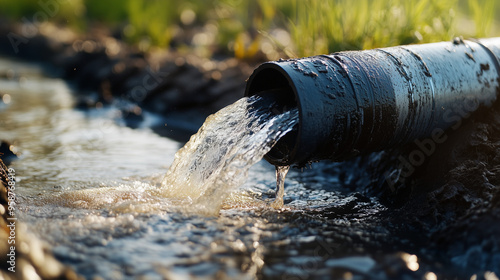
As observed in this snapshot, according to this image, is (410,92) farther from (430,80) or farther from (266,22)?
(266,22)

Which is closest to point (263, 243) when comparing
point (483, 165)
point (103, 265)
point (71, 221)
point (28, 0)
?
point (103, 265)

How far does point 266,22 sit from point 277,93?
11.4 feet

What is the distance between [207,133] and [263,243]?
1.12 meters

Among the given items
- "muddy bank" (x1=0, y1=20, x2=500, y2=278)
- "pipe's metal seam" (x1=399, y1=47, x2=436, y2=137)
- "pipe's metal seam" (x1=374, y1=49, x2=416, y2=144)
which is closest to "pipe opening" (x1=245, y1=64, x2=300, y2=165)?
"muddy bank" (x1=0, y1=20, x2=500, y2=278)

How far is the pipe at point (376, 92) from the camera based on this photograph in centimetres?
261

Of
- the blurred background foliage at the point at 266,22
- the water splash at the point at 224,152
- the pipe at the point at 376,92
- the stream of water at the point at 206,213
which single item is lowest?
the stream of water at the point at 206,213

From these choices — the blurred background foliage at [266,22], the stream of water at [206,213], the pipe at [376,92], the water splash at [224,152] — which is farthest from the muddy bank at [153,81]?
the pipe at [376,92]

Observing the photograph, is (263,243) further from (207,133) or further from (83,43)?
(83,43)

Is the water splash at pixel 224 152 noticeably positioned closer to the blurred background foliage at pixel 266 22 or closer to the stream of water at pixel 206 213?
the stream of water at pixel 206 213

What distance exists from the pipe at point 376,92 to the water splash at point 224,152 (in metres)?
0.13

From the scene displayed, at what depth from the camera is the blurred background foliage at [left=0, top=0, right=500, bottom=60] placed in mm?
4184

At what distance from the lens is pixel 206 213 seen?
2695 mm

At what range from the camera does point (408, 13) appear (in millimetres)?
4137

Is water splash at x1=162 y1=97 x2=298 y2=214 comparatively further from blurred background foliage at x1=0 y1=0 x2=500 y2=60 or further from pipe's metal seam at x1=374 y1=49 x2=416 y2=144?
blurred background foliage at x1=0 y1=0 x2=500 y2=60
